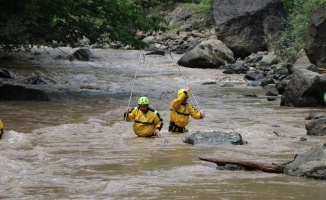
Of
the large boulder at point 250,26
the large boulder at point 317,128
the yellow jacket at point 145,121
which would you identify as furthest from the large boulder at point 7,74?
the large boulder at point 317,128

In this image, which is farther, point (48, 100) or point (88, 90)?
point (88, 90)

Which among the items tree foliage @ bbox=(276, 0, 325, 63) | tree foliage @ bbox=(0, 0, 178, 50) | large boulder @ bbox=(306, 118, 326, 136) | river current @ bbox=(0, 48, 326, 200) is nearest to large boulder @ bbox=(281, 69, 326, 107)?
river current @ bbox=(0, 48, 326, 200)

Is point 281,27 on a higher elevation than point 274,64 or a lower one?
higher

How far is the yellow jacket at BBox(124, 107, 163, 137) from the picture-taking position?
1263cm

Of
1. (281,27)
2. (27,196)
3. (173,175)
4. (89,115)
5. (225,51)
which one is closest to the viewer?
(27,196)

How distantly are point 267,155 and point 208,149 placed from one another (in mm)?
1071

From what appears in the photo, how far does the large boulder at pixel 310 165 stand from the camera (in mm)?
8062

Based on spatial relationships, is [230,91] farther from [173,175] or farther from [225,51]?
[173,175]

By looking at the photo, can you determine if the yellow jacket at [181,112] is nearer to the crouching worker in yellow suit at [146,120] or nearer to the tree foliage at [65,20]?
the crouching worker in yellow suit at [146,120]

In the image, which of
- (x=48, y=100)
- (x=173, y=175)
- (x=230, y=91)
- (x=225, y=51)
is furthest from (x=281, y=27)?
(x=173, y=175)

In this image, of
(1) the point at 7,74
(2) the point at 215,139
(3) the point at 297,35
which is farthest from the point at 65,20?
(3) the point at 297,35

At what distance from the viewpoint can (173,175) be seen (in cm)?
865

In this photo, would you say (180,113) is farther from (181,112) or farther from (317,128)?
(317,128)

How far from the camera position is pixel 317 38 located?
23016 mm
